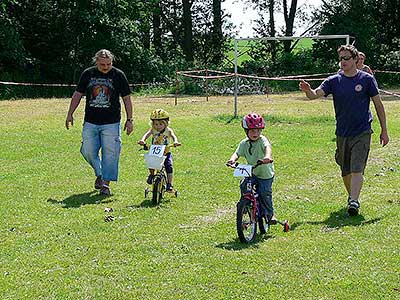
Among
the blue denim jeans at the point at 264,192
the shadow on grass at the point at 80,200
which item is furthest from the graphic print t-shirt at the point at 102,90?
the blue denim jeans at the point at 264,192

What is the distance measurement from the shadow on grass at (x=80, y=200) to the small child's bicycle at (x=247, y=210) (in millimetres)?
2734

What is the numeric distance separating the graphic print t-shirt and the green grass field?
1099 mm

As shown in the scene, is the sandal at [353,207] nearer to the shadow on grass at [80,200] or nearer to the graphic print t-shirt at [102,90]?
the shadow on grass at [80,200]

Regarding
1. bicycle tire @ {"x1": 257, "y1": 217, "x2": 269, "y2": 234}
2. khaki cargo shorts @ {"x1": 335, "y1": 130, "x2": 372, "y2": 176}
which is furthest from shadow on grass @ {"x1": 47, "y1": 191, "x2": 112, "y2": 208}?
khaki cargo shorts @ {"x1": 335, "y1": 130, "x2": 372, "y2": 176}

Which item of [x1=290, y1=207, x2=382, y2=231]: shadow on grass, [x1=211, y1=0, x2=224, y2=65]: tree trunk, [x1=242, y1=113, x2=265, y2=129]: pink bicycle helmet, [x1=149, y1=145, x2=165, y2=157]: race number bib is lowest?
[x1=290, y1=207, x2=382, y2=231]: shadow on grass

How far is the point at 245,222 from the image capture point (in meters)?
6.64

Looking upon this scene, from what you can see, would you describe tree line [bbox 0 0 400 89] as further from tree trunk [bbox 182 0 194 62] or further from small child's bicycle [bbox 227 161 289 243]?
small child's bicycle [bbox 227 161 289 243]

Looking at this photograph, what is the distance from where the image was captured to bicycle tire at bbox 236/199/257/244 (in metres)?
6.48

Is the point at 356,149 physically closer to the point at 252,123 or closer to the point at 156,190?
the point at 252,123

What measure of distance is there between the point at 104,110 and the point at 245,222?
340cm

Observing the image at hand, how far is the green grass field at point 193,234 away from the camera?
546 cm

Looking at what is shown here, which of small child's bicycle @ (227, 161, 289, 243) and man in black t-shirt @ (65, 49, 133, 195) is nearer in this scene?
small child's bicycle @ (227, 161, 289, 243)

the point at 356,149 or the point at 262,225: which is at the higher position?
the point at 356,149

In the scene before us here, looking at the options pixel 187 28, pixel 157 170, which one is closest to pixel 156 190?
pixel 157 170
